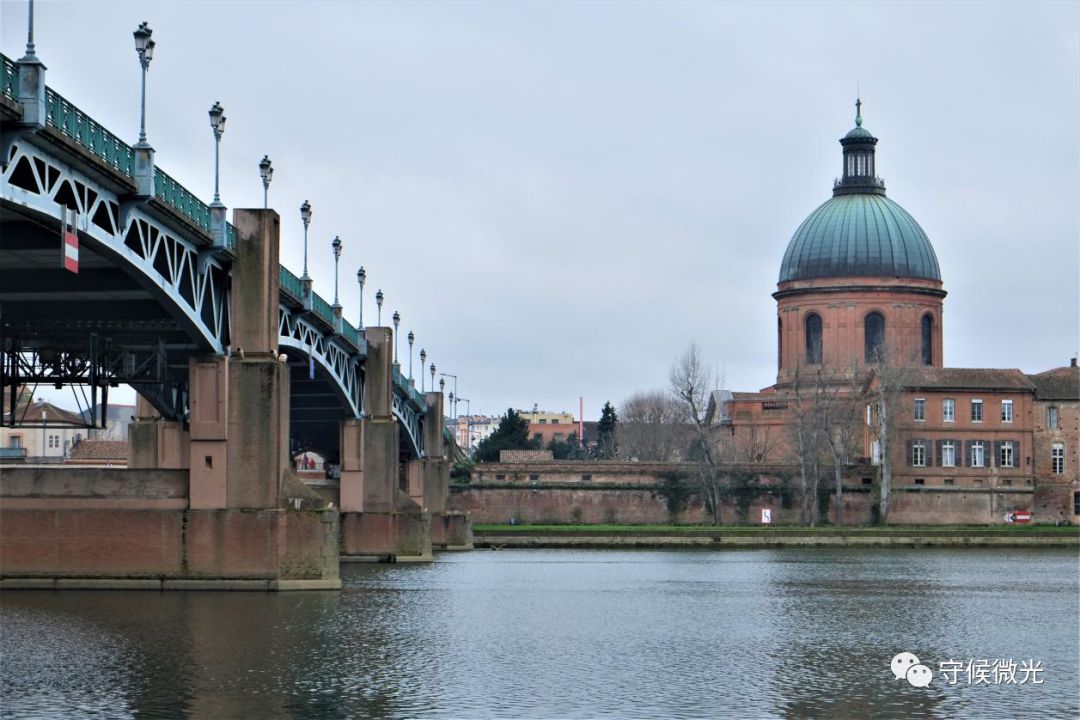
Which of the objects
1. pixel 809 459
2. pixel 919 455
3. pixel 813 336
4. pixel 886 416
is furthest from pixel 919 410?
pixel 813 336

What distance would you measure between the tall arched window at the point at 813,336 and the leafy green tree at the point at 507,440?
26.4 m

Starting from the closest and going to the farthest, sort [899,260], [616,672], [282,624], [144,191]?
[616,672]
[282,624]
[144,191]
[899,260]

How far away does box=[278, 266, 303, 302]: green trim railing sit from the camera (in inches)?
2251

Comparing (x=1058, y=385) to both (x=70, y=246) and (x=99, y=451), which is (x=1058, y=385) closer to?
(x=99, y=451)

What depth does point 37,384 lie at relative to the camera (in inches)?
2111

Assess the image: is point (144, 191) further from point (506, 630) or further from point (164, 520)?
point (506, 630)

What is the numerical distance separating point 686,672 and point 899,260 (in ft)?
325

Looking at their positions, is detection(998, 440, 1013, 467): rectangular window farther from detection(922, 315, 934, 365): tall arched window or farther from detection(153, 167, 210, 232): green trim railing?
detection(153, 167, 210, 232): green trim railing

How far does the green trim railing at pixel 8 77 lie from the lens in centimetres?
3356

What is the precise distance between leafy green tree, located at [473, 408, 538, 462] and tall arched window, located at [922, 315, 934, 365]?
112 feet

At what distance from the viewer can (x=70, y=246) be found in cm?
3484

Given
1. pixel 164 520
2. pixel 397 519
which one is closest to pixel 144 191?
pixel 164 520

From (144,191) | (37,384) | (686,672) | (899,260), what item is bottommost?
(686,672)

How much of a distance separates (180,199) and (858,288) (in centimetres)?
8732
